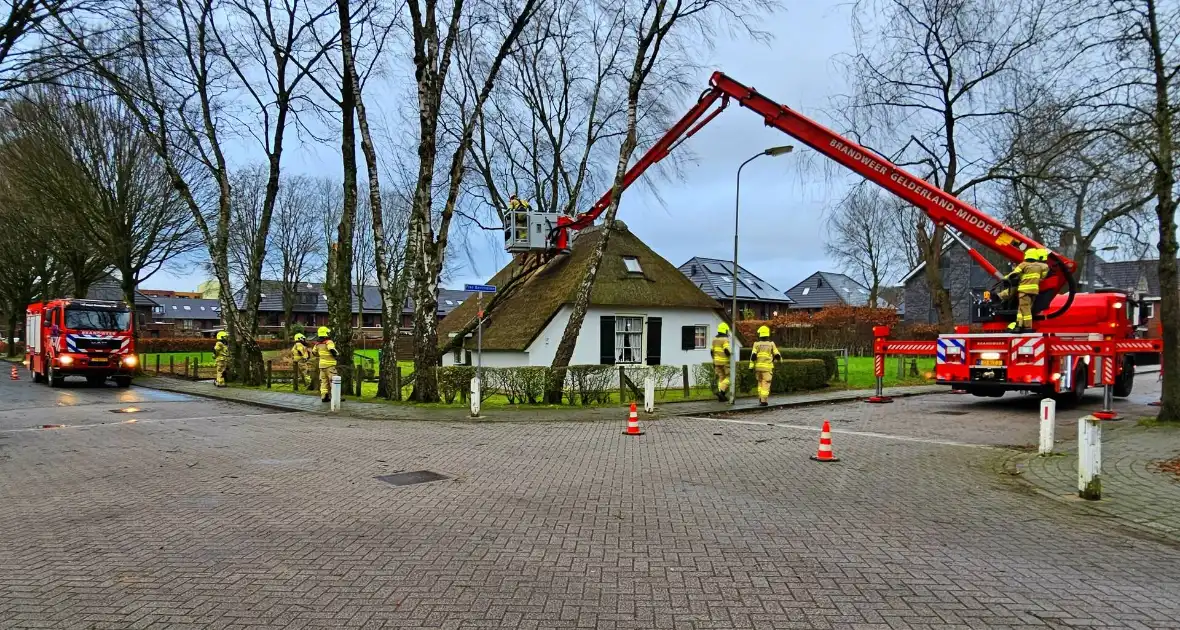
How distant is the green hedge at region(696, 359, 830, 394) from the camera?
1864 cm

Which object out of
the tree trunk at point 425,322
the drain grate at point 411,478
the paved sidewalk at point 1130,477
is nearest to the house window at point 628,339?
the tree trunk at point 425,322

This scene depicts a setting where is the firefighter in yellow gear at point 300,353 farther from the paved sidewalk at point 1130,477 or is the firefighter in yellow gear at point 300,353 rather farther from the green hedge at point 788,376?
the paved sidewalk at point 1130,477

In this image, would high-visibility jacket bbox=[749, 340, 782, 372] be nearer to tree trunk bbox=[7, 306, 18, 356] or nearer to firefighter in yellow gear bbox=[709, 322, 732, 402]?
firefighter in yellow gear bbox=[709, 322, 732, 402]

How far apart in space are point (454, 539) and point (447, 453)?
4.50 metres

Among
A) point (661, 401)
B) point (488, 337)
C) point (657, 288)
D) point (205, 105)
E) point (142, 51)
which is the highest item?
point (205, 105)

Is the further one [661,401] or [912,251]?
[912,251]

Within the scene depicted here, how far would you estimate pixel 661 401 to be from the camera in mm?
17516

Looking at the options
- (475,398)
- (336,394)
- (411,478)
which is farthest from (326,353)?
(411,478)

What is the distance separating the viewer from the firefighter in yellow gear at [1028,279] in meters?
13.8

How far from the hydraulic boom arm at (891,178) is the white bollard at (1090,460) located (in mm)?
8131

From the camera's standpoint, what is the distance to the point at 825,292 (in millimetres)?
65938

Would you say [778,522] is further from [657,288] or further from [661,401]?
[657,288]

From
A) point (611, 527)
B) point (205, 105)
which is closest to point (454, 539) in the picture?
point (611, 527)

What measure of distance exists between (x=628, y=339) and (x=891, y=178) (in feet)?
35.8
